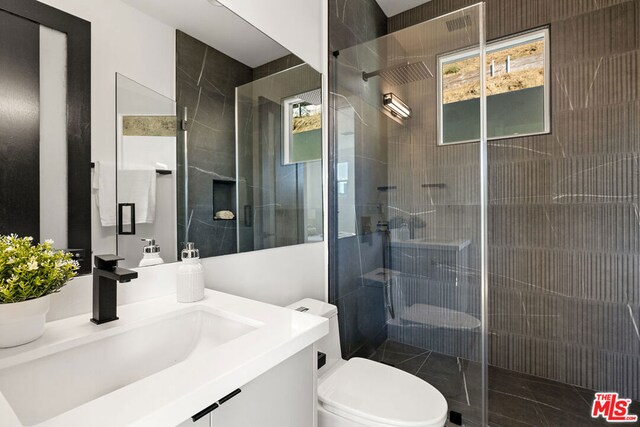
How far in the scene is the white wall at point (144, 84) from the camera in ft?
2.64

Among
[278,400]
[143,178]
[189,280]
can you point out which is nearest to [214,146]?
[143,178]

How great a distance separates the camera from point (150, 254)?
0.96m

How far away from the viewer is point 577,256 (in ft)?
6.37

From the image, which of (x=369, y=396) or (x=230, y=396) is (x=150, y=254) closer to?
(x=230, y=396)

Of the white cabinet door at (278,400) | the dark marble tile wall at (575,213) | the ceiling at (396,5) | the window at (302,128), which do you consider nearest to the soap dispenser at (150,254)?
the white cabinet door at (278,400)

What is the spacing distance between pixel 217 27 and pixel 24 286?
1.05 metres

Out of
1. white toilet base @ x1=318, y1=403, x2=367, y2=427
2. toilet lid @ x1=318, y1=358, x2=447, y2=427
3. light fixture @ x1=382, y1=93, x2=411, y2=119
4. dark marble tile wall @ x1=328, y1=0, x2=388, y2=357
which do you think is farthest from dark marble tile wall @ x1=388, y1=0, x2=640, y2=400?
white toilet base @ x1=318, y1=403, x2=367, y2=427

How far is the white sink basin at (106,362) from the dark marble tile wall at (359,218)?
1.09m

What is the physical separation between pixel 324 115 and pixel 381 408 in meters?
1.51

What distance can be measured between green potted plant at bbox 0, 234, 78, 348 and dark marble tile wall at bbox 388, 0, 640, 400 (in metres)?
2.37

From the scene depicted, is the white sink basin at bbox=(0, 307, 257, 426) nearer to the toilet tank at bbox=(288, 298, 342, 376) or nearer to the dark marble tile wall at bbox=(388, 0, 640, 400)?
the toilet tank at bbox=(288, 298, 342, 376)

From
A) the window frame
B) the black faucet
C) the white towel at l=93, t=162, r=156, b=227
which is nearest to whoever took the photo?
the black faucet

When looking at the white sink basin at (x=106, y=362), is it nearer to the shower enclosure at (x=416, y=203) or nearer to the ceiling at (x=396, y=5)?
the shower enclosure at (x=416, y=203)

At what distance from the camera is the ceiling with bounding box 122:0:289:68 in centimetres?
99
